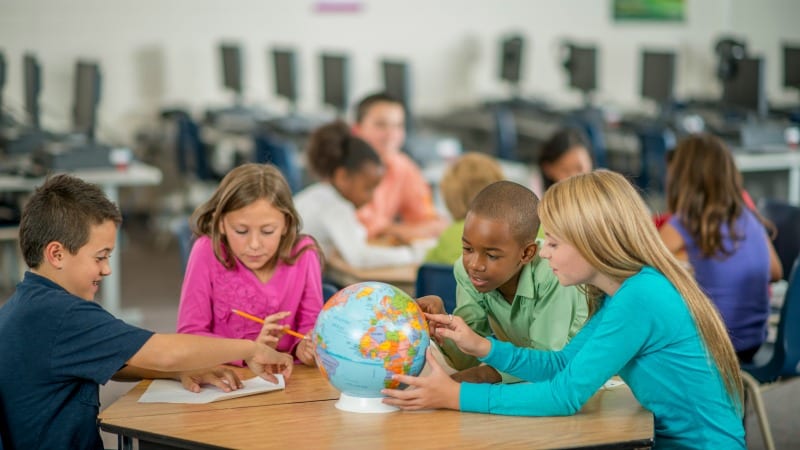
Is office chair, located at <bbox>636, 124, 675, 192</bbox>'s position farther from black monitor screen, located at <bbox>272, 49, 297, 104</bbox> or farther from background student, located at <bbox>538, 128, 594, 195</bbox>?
black monitor screen, located at <bbox>272, 49, 297, 104</bbox>

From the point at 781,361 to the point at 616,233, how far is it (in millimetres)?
1492

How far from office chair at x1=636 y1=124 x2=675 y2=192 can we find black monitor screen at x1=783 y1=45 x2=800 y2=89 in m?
1.54

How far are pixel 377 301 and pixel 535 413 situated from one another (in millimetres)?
380

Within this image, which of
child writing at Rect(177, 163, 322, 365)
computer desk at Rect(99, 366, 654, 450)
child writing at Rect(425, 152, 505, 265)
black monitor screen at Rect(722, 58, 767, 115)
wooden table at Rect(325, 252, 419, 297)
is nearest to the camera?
computer desk at Rect(99, 366, 654, 450)

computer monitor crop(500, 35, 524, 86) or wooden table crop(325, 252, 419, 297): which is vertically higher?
computer monitor crop(500, 35, 524, 86)

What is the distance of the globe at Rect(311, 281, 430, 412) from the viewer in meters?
2.21

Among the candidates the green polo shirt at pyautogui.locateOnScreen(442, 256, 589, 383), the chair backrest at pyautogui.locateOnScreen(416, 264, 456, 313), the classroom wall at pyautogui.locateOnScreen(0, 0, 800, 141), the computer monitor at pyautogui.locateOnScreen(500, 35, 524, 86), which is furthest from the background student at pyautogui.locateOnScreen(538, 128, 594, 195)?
the classroom wall at pyautogui.locateOnScreen(0, 0, 800, 141)

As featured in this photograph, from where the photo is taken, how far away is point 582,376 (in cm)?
221

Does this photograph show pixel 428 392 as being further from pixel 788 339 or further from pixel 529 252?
pixel 788 339

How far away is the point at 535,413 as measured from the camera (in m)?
2.24

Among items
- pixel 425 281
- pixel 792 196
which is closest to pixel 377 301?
pixel 425 281

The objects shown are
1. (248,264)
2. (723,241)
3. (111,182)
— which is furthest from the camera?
(111,182)

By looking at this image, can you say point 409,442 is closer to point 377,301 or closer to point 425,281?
point 377,301

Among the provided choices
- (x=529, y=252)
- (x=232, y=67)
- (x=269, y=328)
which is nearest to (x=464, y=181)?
(x=529, y=252)
